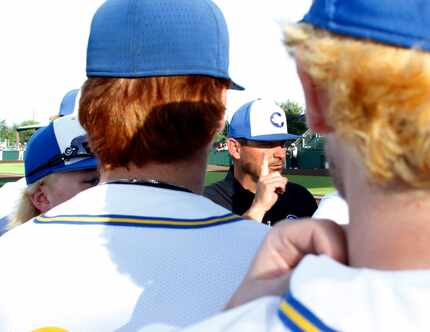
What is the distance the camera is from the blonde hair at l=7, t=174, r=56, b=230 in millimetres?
2719

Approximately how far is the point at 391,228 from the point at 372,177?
0.08m

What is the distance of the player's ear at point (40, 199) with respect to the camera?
107 inches

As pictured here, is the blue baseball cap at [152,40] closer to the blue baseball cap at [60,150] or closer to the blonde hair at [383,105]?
the blonde hair at [383,105]

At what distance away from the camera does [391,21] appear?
0.84 meters

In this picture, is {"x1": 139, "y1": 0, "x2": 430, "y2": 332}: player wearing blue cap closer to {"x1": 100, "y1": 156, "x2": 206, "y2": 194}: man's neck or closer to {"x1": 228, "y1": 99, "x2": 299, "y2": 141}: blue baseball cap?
{"x1": 100, "y1": 156, "x2": 206, "y2": 194}: man's neck

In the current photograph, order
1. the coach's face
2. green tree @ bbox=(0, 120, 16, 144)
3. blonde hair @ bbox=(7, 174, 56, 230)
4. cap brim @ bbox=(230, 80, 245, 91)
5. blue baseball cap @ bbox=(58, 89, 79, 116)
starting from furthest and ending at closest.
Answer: green tree @ bbox=(0, 120, 16, 144) < the coach's face < blue baseball cap @ bbox=(58, 89, 79, 116) < blonde hair @ bbox=(7, 174, 56, 230) < cap brim @ bbox=(230, 80, 245, 91)

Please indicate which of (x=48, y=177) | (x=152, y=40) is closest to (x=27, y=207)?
(x=48, y=177)

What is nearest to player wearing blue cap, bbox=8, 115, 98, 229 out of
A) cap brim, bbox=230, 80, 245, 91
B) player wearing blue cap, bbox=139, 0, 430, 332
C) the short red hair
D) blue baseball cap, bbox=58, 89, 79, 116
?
cap brim, bbox=230, 80, 245, 91

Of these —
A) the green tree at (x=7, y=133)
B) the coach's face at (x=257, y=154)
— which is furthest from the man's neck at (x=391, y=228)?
the green tree at (x=7, y=133)

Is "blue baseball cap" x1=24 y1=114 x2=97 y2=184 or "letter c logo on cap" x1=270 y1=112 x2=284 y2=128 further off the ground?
"blue baseball cap" x1=24 y1=114 x2=97 y2=184

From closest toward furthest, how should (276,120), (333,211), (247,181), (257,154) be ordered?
(333,211), (247,181), (257,154), (276,120)

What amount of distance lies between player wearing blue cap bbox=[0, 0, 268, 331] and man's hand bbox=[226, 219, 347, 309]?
0.34 meters

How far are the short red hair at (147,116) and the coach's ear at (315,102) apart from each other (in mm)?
550

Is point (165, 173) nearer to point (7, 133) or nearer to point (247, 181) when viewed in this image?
point (247, 181)
